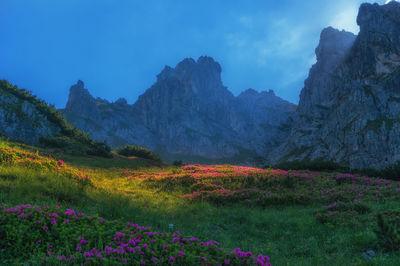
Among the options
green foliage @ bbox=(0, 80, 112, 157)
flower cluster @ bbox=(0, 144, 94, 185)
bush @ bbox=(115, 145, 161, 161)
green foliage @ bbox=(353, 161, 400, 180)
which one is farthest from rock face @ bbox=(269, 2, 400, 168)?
flower cluster @ bbox=(0, 144, 94, 185)

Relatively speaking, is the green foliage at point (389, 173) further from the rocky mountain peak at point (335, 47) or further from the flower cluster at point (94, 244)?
the rocky mountain peak at point (335, 47)

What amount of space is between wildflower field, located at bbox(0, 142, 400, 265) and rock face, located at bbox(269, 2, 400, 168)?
107 meters

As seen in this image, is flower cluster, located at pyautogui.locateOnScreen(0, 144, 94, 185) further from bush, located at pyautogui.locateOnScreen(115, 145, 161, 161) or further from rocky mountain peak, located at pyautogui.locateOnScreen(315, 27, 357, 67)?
rocky mountain peak, located at pyautogui.locateOnScreen(315, 27, 357, 67)

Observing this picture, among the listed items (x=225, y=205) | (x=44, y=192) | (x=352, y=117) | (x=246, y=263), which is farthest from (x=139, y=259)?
(x=352, y=117)

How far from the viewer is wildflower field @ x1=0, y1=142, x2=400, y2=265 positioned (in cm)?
439

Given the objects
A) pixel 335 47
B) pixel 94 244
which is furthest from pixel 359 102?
pixel 94 244

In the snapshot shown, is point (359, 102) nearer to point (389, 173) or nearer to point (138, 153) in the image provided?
point (389, 173)

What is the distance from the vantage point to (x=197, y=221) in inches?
379

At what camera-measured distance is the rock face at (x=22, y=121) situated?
31.3 metres

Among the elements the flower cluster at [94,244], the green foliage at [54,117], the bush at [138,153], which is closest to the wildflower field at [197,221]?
the flower cluster at [94,244]

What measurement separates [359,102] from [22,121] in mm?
146051

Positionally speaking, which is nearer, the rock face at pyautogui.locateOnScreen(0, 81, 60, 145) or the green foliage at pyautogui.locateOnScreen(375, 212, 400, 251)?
the green foliage at pyautogui.locateOnScreen(375, 212, 400, 251)

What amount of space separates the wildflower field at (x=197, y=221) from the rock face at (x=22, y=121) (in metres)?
21.2

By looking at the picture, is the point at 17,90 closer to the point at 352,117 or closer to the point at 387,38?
the point at 352,117
